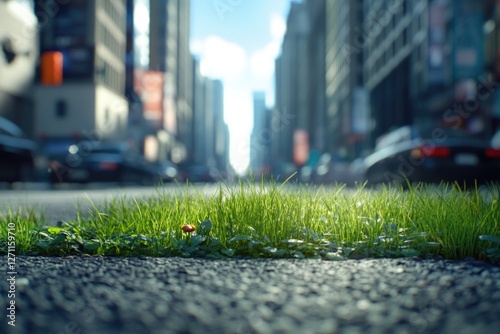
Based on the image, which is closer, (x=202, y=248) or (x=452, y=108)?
(x=202, y=248)

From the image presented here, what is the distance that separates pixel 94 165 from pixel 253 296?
1618cm

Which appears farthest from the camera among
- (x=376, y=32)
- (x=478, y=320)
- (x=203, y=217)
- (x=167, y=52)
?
(x=167, y=52)

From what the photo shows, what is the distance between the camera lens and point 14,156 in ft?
49.5

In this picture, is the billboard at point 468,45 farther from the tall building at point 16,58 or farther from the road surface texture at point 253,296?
the road surface texture at point 253,296

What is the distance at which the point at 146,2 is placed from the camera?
76.9 metres

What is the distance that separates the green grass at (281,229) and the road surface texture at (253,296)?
30cm

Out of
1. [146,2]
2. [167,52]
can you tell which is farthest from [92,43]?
[167,52]

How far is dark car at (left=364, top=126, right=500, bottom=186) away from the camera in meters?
11.6

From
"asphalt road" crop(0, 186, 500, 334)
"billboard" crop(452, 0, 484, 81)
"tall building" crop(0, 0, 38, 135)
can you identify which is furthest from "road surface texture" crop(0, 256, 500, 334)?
"tall building" crop(0, 0, 38, 135)

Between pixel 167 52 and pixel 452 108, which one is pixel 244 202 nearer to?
pixel 452 108

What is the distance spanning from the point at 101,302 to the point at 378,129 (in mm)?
60080

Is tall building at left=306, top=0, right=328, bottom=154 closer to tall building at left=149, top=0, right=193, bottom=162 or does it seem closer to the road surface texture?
tall building at left=149, top=0, right=193, bottom=162

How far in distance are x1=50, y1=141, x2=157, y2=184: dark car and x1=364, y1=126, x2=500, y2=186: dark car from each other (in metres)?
8.85
